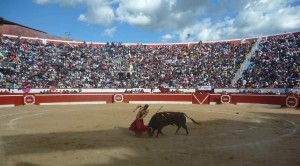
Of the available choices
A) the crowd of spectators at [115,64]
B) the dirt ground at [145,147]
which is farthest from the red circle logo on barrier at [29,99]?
the dirt ground at [145,147]

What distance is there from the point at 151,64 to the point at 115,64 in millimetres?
4486

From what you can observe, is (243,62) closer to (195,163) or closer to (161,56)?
(161,56)

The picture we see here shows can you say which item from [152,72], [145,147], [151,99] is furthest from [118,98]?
[145,147]

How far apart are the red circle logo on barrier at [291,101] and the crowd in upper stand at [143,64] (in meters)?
3.90

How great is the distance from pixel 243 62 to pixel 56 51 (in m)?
22.2

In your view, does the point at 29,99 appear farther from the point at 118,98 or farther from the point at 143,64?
the point at 143,64

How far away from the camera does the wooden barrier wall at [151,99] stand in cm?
2302

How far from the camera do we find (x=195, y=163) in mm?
6812

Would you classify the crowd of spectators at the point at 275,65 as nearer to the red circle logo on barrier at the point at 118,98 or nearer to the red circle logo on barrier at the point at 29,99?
the red circle logo on barrier at the point at 118,98

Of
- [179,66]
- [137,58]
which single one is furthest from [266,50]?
[137,58]

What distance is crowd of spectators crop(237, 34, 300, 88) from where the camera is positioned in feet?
89.0

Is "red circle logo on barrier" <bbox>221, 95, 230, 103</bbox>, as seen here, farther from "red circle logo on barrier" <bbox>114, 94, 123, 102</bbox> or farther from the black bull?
the black bull

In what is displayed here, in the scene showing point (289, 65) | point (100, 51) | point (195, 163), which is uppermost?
point (100, 51)

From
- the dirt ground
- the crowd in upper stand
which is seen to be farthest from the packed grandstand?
the dirt ground
